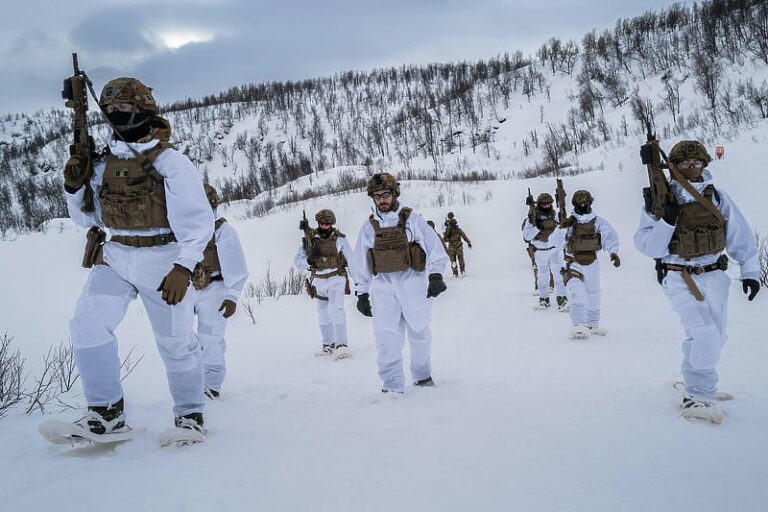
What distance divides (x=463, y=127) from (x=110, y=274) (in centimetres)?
5368

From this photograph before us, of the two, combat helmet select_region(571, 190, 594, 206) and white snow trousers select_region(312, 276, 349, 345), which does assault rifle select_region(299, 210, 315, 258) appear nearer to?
white snow trousers select_region(312, 276, 349, 345)

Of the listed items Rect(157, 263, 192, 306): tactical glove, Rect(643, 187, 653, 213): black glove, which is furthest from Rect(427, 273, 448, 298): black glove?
Rect(157, 263, 192, 306): tactical glove

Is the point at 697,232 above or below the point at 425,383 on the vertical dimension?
above

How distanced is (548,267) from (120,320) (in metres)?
8.88

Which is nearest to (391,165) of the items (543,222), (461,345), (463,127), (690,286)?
(463,127)

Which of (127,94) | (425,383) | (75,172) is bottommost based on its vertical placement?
(425,383)

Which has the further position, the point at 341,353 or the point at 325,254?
the point at 325,254

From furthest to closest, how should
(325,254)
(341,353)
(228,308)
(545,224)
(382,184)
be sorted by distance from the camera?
1. (545,224)
2. (325,254)
3. (341,353)
4. (382,184)
5. (228,308)

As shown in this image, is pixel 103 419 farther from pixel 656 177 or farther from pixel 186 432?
pixel 656 177

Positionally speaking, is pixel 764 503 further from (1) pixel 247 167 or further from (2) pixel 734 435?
(1) pixel 247 167

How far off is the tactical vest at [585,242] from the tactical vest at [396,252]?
3.91 metres

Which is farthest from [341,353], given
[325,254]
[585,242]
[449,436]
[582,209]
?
[582,209]

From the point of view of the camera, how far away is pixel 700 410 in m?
3.29

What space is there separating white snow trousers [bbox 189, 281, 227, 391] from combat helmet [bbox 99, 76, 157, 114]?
2.25m
